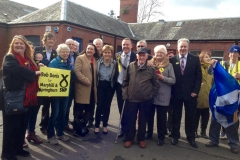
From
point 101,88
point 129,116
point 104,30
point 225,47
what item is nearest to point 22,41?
point 101,88

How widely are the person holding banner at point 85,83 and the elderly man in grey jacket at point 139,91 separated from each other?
84 centimetres

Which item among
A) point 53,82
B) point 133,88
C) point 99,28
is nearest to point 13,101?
point 53,82

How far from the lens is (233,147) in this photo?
4.42 meters

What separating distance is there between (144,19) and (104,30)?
21.5 m

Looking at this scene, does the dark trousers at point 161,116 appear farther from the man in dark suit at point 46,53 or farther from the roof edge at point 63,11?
the roof edge at point 63,11

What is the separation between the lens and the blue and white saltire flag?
4.34 meters

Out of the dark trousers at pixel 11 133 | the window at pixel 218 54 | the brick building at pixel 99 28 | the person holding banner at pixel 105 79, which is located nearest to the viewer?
the dark trousers at pixel 11 133

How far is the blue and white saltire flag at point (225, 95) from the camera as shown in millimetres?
4336

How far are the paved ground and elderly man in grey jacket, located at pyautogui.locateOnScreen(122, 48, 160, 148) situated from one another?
292mm

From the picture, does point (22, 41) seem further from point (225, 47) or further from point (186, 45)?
point (225, 47)

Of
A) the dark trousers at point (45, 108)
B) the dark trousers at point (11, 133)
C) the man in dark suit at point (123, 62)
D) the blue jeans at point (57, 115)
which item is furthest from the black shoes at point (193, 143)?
the dark trousers at point (11, 133)

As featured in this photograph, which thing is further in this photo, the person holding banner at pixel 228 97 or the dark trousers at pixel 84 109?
the dark trousers at pixel 84 109

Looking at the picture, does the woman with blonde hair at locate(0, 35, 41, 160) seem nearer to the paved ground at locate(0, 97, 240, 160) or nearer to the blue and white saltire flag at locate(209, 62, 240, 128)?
the paved ground at locate(0, 97, 240, 160)

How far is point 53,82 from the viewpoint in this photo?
4.23 m
